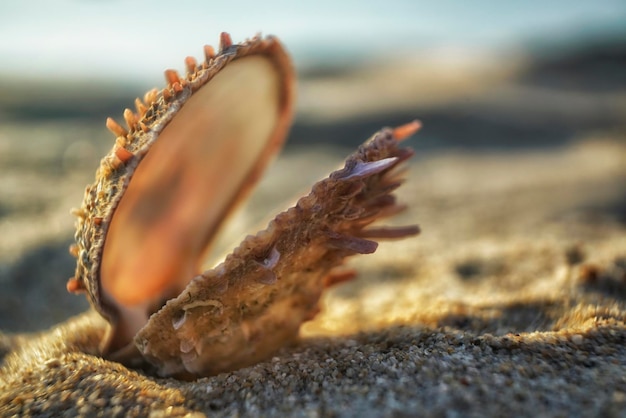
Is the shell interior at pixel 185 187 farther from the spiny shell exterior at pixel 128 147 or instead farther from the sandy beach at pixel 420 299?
the sandy beach at pixel 420 299

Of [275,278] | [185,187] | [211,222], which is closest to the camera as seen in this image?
[275,278]

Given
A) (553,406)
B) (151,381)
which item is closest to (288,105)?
(151,381)

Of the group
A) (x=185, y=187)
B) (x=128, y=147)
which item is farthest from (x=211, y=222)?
(x=128, y=147)

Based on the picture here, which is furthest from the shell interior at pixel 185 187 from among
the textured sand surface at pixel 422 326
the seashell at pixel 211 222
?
the textured sand surface at pixel 422 326

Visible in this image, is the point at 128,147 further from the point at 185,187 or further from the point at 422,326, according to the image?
the point at 422,326

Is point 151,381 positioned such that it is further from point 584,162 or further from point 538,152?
point 538,152

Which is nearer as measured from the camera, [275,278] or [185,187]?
[275,278]
